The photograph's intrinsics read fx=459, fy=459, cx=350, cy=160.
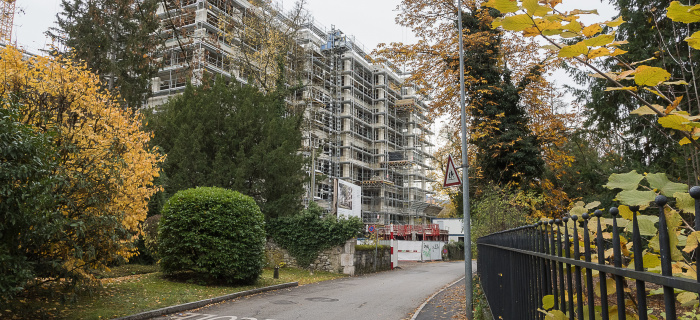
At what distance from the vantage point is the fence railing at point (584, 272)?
1121 mm

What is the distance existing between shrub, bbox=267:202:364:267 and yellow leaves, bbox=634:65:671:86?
22991 millimetres

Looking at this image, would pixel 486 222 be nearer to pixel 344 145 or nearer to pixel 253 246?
pixel 253 246

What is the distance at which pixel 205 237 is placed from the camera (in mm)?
14766

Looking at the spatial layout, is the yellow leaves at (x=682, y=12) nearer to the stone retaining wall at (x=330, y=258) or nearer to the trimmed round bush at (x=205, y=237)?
the trimmed round bush at (x=205, y=237)

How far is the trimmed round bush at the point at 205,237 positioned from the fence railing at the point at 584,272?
1163 cm

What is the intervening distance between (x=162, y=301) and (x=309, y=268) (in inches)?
542

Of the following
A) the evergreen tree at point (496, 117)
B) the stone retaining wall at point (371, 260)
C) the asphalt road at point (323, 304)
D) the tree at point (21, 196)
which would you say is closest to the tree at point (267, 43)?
the stone retaining wall at point (371, 260)

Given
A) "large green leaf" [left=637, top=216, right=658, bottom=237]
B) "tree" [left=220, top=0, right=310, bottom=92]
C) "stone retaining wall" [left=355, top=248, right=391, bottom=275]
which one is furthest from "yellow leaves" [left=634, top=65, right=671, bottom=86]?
"tree" [left=220, top=0, right=310, bottom=92]

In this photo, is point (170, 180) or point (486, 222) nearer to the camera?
point (486, 222)

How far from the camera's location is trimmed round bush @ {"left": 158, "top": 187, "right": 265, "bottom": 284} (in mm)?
14711

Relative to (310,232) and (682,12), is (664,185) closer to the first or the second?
(682,12)

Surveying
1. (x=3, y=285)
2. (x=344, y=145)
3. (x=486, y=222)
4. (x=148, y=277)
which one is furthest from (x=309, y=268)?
(x=344, y=145)

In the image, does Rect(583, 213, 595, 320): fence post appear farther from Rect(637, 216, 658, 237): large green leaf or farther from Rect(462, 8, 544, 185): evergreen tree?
Rect(462, 8, 544, 185): evergreen tree

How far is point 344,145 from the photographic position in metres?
65.6
